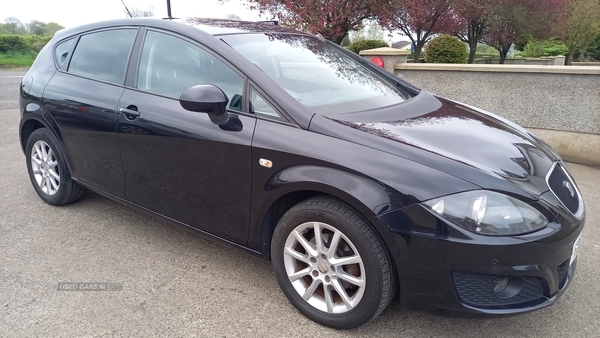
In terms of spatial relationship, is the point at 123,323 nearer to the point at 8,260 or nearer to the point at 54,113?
the point at 8,260

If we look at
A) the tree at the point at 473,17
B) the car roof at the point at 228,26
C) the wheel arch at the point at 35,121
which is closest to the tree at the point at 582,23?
the tree at the point at 473,17

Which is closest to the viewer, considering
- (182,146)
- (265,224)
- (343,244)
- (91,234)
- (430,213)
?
(430,213)

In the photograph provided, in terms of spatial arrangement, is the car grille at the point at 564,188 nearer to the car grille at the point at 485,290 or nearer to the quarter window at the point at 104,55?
the car grille at the point at 485,290

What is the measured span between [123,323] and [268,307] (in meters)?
0.79

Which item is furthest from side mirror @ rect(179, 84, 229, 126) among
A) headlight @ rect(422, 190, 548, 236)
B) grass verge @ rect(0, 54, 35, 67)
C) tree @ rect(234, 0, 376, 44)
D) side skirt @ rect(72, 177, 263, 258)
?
grass verge @ rect(0, 54, 35, 67)

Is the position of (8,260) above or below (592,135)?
below

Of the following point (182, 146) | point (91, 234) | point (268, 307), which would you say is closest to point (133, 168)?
point (182, 146)

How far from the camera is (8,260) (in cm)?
314

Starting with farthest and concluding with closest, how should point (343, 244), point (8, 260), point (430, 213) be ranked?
1. point (8, 260)
2. point (343, 244)
3. point (430, 213)

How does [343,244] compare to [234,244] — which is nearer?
[343,244]

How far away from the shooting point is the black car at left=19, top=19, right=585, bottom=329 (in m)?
2.09

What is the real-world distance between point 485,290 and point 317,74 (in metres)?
1.70

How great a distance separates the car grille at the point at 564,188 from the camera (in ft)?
7.59

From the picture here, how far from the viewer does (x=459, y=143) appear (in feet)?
7.91
